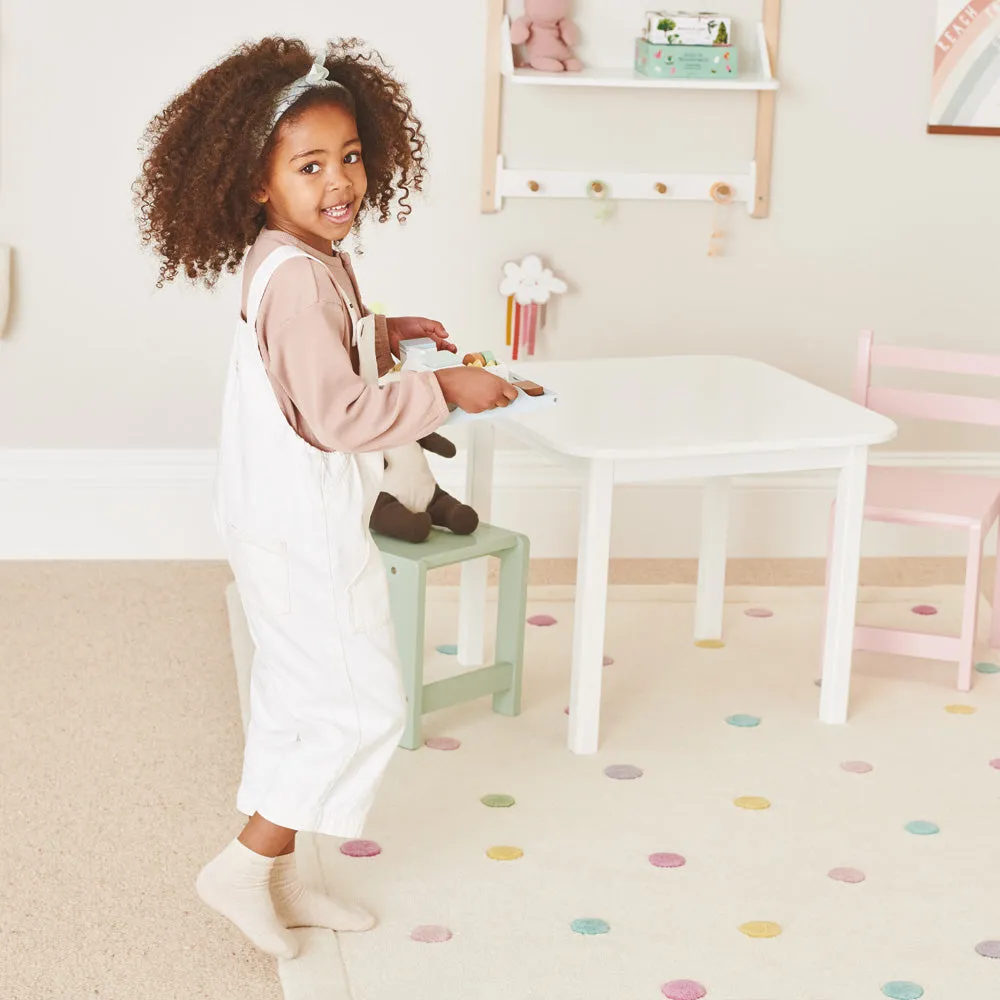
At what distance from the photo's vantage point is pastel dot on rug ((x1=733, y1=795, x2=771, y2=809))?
2192 mm

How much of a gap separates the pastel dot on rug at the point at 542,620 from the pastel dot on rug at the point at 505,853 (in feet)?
2.72

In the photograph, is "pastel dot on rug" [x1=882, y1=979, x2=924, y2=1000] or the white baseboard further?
the white baseboard

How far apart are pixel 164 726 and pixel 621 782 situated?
695 millimetres

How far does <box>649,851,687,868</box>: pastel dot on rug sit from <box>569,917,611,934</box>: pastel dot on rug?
0.56ft

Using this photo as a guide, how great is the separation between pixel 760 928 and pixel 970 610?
90 cm

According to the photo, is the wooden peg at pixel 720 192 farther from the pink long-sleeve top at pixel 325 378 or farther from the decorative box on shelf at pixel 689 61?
the pink long-sleeve top at pixel 325 378

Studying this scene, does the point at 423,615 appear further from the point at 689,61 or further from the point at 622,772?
the point at 689,61

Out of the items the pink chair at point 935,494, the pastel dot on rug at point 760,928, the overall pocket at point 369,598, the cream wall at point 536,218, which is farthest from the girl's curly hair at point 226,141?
the cream wall at point 536,218

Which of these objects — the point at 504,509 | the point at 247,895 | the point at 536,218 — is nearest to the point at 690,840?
the point at 247,895

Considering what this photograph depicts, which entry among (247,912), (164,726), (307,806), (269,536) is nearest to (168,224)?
(269,536)

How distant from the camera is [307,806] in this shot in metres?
1.72

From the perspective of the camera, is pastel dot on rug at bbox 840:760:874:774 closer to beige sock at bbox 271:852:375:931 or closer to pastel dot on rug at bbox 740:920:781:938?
pastel dot on rug at bbox 740:920:781:938

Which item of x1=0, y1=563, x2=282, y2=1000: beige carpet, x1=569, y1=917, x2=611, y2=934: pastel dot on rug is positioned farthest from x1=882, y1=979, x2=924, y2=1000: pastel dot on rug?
x1=0, y1=563, x2=282, y2=1000: beige carpet

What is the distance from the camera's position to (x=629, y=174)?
3.11 meters
